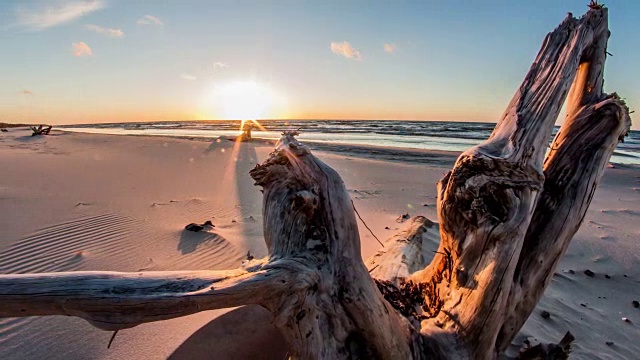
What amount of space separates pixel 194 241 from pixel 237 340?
9.04 feet

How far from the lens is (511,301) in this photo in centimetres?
215

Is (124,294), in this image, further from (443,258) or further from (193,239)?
(193,239)

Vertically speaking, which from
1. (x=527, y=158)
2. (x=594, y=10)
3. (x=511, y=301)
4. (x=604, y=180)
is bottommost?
(x=604, y=180)

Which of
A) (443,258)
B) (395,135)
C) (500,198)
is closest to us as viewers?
(500,198)

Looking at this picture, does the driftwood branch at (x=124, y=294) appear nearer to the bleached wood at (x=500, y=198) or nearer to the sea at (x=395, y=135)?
the bleached wood at (x=500, y=198)

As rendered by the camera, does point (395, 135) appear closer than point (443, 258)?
No

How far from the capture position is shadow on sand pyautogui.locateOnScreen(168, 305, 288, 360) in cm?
253

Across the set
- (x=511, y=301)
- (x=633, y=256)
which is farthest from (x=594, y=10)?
(x=633, y=256)

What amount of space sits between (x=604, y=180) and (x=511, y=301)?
1185cm

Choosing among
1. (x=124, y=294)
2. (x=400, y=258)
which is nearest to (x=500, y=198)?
(x=400, y=258)

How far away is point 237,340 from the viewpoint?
104 inches

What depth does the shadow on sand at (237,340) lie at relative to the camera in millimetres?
2529

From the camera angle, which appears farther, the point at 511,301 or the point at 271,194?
the point at 271,194

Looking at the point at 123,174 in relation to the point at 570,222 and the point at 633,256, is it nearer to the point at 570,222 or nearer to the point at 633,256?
the point at 570,222
